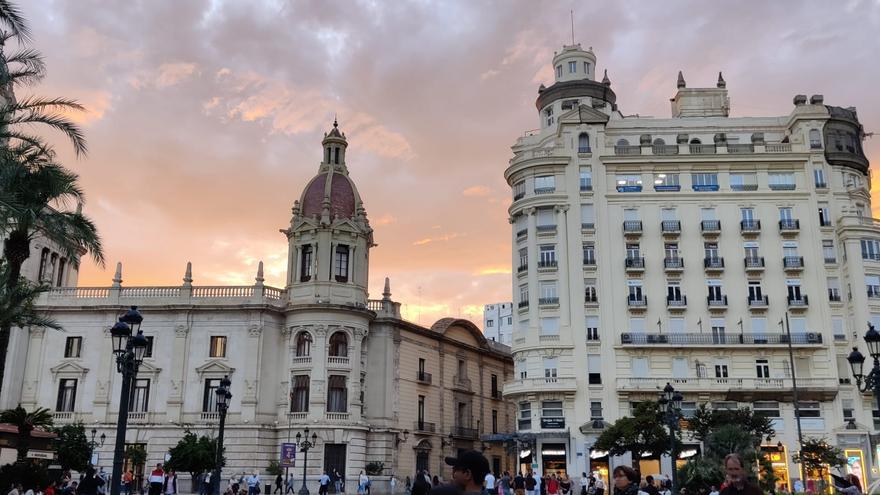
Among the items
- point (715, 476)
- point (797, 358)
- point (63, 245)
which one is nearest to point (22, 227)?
point (63, 245)

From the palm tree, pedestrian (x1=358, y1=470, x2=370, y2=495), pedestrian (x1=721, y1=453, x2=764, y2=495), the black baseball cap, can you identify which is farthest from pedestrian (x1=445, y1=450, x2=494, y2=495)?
pedestrian (x1=358, y1=470, x2=370, y2=495)

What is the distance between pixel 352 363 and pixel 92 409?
628 inches

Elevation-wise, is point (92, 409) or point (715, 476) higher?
point (92, 409)

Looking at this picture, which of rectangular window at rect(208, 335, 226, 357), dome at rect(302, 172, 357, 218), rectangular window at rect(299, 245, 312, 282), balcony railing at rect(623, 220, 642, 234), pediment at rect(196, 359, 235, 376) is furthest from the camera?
dome at rect(302, 172, 357, 218)

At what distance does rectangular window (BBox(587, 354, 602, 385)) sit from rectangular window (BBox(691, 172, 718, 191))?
13.0m

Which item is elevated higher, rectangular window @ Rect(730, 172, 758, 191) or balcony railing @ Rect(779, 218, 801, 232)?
rectangular window @ Rect(730, 172, 758, 191)

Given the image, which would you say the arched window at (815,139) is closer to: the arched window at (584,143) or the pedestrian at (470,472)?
the arched window at (584,143)

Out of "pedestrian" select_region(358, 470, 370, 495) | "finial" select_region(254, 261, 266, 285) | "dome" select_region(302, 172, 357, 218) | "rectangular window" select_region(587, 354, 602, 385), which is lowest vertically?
"pedestrian" select_region(358, 470, 370, 495)

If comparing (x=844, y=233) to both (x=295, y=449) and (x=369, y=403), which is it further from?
(x=295, y=449)

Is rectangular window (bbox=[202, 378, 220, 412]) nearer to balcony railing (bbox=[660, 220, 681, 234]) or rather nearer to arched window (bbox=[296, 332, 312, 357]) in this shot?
arched window (bbox=[296, 332, 312, 357])

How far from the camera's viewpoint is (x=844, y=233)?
51500 mm

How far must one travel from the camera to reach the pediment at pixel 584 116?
5481 centimetres

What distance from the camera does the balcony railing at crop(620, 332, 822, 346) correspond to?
50250 mm

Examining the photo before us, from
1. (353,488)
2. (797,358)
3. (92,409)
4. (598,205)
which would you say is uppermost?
(598,205)
